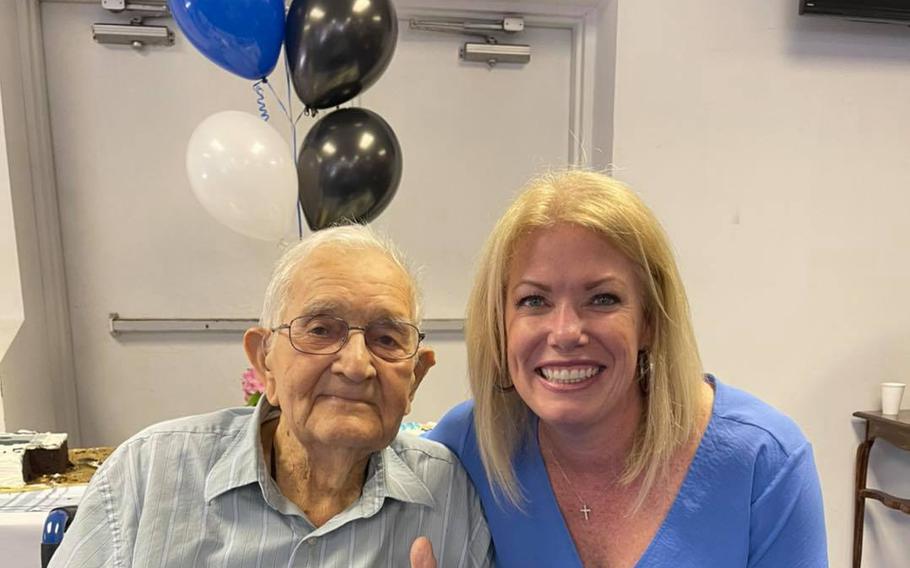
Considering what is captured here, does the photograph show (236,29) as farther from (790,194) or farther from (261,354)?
(790,194)

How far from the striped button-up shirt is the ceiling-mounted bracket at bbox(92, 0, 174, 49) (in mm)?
2113

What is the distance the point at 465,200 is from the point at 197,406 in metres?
1.60

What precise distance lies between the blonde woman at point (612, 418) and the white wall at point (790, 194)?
65.9 inches

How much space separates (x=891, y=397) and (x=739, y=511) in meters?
2.20

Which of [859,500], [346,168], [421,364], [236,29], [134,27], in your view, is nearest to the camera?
[421,364]

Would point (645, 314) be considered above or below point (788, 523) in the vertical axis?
above

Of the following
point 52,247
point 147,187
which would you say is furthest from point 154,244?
point 52,247

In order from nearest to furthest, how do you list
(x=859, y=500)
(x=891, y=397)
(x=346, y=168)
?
(x=346, y=168)
(x=891, y=397)
(x=859, y=500)

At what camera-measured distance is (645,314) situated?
106 cm

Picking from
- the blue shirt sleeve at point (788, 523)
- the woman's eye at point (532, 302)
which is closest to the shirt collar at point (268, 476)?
the woman's eye at point (532, 302)

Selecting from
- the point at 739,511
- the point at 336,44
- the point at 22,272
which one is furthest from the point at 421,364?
the point at 22,272

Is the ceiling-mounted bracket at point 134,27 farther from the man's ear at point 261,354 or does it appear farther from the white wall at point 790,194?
the man's ear at point 261,354

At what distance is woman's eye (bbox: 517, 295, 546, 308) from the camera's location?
40.6 inches

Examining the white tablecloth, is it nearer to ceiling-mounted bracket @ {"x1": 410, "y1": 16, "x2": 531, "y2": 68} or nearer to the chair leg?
ceiling-mounted bracket @ {"x1": 410, "y1": 16, "x2": 531, "y2": 68}
